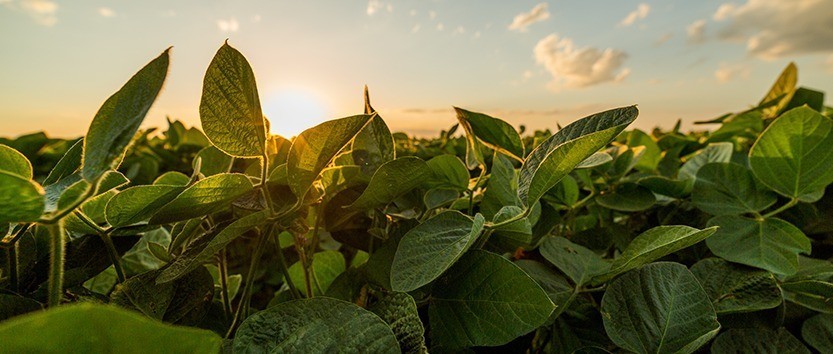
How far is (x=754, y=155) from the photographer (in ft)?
2.76

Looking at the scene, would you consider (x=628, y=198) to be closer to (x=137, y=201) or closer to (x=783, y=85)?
(x=137, y=201)

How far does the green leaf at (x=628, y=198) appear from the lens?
0.94 m

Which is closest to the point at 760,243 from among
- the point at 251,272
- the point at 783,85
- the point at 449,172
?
the point at 449,172

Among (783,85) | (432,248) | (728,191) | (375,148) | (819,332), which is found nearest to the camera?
(432,248)

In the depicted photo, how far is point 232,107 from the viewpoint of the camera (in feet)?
1.47

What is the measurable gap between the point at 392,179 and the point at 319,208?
12 centimetres

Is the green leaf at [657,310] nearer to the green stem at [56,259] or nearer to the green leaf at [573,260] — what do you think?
the green leaf at [573,260]

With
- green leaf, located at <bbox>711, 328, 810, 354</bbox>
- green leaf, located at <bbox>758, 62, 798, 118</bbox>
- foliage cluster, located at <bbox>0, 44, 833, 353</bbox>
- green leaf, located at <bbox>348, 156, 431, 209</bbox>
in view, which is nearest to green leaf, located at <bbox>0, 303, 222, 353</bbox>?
foliage cluster, located at <bbox>0, 44, 833, 353</bbox>

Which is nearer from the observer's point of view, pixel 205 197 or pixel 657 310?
pixel 205 197

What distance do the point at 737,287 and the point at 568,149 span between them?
41 cm

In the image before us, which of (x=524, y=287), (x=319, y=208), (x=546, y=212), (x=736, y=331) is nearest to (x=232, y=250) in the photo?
(x=319, y=208)

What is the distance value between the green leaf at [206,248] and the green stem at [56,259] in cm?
8

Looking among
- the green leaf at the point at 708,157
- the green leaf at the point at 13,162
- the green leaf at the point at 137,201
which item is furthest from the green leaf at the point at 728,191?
the green leaf at the point at 13,162

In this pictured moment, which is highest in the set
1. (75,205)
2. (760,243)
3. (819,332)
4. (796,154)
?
(75,205)
